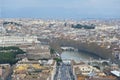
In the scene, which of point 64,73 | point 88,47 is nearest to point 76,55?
point 88,47

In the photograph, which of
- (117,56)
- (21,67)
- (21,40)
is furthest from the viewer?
(21,40)

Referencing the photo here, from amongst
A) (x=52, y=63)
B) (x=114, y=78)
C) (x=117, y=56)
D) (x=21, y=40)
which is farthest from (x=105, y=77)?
(x=21, y=40)

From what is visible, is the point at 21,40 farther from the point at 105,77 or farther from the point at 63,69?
the point at 105,77

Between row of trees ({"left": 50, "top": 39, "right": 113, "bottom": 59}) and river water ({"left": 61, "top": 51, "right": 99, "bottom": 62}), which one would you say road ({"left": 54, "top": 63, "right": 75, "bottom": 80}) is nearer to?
river water ({"left": 61, "top": 51, "right": 99, "bottom": 62})

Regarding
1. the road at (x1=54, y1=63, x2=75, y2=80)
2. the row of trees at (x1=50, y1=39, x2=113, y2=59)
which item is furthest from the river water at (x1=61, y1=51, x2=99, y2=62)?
the road at (x1=54, y1=63, x2=75, y2=80)

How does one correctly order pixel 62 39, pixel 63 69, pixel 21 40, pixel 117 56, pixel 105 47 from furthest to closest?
pixel 62 39 → pixel 21 40 → pixel 105 47 → pixel 117 56 → pixel 63 69

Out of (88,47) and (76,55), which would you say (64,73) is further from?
(88,47)

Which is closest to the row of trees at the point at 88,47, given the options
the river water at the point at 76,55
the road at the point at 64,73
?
the river water at the point at 76,55

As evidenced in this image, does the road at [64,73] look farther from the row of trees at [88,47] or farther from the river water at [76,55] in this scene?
the row of trees at [88,47]
